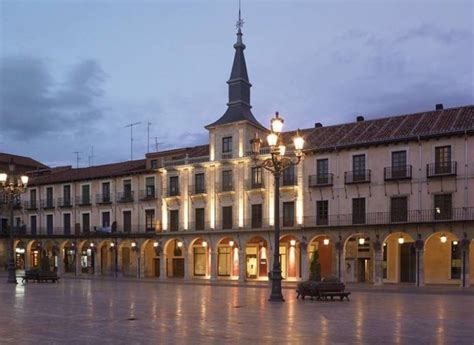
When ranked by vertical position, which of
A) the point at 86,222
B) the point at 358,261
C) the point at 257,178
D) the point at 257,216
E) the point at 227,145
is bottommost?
the point at 358,261

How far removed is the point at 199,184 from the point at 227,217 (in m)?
3.61

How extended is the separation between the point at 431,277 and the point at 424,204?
201 inches

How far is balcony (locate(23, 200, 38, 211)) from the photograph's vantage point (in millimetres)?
56656

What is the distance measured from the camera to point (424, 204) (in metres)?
35.9

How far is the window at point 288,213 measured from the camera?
134 feet

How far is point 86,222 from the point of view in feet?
174

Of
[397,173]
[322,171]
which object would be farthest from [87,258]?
[397,173]

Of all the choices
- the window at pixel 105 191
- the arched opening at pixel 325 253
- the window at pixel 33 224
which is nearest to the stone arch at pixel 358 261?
the arched opening at pixel 325 253

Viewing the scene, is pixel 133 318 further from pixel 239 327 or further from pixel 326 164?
pixel 326 164

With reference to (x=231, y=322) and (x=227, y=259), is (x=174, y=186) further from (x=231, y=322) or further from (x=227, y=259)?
(x=231, y=322)

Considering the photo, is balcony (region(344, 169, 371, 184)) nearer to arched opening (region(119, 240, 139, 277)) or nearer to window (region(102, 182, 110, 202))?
arched opening (region(119, 240, 139, 277))

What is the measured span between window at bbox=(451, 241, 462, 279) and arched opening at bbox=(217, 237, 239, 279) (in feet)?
50.0

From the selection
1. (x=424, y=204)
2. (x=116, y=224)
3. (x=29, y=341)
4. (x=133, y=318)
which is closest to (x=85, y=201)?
(x=116, y=224)

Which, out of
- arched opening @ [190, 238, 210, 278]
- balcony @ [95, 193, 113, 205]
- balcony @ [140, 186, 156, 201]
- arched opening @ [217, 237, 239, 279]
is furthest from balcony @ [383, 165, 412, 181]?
balcony @ [95, 193, 113, 205]
